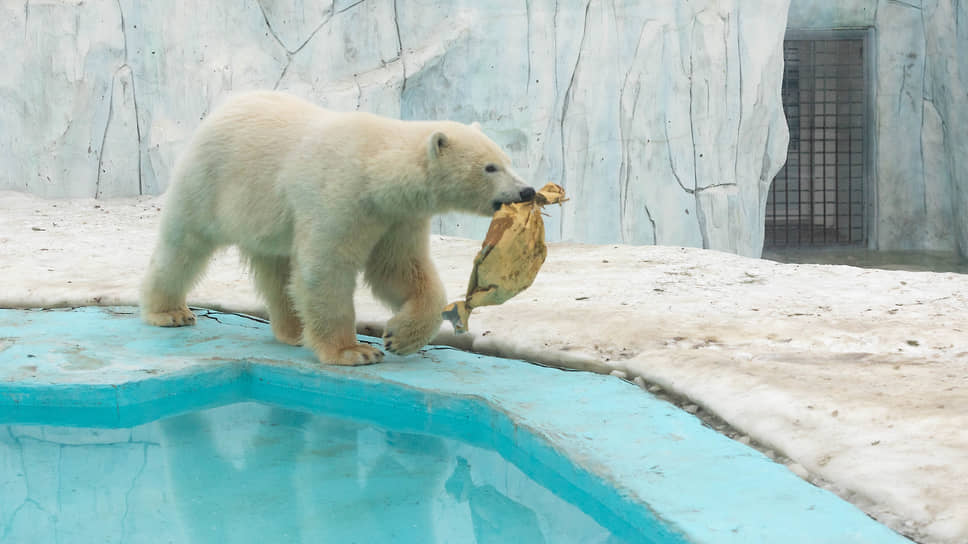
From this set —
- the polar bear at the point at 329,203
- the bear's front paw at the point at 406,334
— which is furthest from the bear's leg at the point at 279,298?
the bear's front paw at the point at 406,334

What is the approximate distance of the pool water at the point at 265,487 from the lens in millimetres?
2115

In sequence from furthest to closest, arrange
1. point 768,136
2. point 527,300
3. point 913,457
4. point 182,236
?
1. point 768,136
2. point 527,300
3. point 182,236
4. point 913,457

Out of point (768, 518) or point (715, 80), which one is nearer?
point (768, 518)

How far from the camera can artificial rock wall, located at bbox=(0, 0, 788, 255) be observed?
27.1 ft

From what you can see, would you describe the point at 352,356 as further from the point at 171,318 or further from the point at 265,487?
the point at 171,318

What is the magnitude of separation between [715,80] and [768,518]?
7709mm

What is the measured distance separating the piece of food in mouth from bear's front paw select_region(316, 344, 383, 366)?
0.33 m

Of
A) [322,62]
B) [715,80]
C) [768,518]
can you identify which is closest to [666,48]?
[715,80]

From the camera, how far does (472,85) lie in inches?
344

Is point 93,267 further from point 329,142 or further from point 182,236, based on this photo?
point 329,142

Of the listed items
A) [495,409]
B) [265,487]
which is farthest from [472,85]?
[265,487]

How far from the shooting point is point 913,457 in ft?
6.53

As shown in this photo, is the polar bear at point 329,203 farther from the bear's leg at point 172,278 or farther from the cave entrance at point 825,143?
the cave entrance at point 825,143

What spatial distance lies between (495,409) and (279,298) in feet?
4.29
